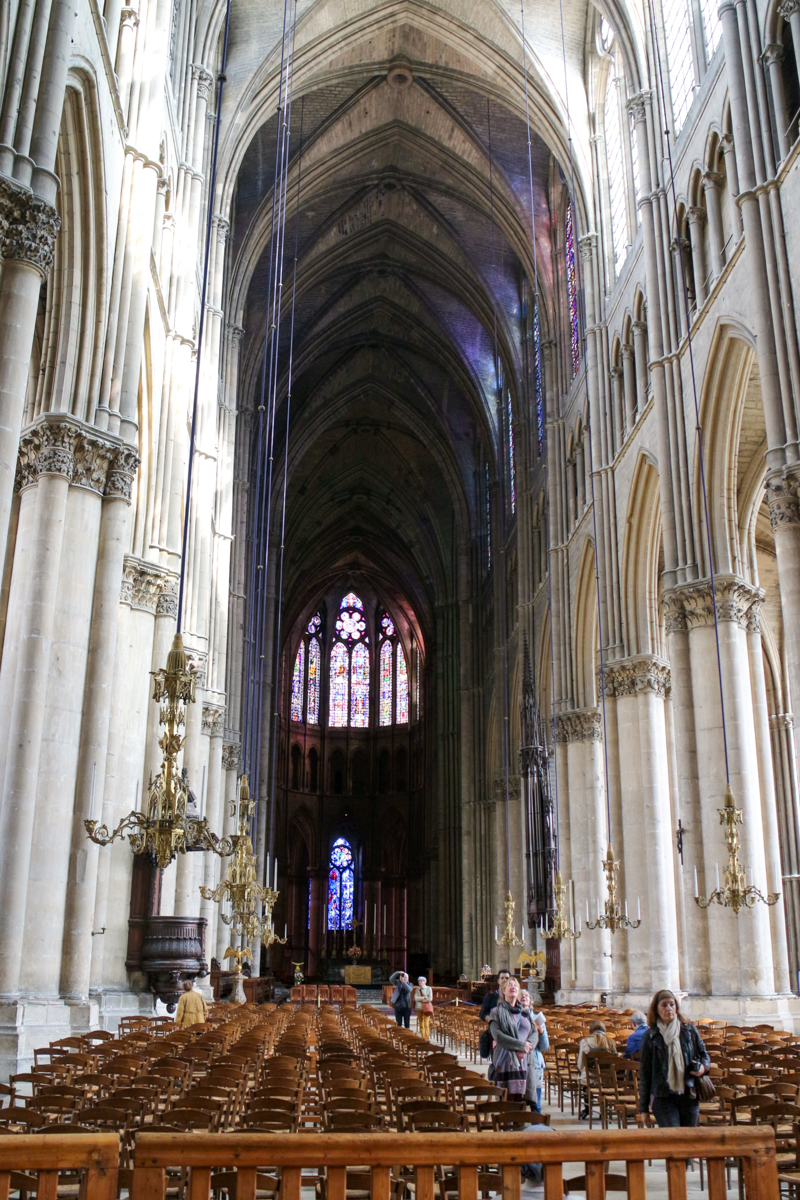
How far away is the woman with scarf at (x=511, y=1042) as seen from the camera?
7605 mm

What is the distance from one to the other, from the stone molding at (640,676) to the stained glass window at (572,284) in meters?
9.73

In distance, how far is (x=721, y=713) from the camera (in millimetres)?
18109

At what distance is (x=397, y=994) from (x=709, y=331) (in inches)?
532

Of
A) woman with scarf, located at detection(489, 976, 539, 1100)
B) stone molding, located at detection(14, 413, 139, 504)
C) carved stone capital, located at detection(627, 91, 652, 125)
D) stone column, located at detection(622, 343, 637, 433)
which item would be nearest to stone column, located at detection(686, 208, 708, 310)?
carved stone capital, located at detection(627, 91, 652, 125)

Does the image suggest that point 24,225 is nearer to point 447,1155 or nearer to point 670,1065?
point 670,1065

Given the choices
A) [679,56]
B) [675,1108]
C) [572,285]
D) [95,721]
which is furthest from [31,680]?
[572,285]

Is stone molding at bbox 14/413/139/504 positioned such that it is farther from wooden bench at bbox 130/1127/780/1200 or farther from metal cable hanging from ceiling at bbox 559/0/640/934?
metal cable hanging from ceiling at bbox 559/0/640/934

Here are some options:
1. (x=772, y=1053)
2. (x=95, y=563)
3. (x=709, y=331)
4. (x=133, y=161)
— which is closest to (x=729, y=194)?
(x=709, y=331)

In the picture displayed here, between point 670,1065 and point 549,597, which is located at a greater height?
point 549,597

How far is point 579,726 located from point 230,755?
10.9 meters

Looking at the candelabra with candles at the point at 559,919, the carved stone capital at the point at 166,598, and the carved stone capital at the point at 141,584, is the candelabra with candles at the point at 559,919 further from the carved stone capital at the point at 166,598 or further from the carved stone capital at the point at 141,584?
the carved stone capital at the point at 141,584

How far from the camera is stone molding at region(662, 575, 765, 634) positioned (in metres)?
18.6

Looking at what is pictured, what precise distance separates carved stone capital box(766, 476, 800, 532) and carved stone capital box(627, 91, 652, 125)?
1156 cm

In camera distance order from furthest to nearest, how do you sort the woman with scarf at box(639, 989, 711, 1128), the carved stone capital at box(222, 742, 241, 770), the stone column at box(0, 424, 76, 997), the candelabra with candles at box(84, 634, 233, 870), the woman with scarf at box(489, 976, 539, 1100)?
the carved stone capital at box(222, 742, 241, 770) < the candelabra with candles at box(84, 634, 233, 870) < the stone column at box(0, 424, 76, 997) < the woman with scarf at box(489, 976, 539, 1100) < the woman with scarf at box(639, 989, 711, 1128)
